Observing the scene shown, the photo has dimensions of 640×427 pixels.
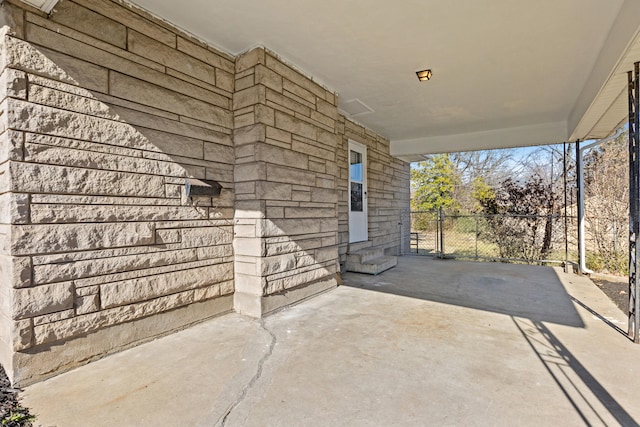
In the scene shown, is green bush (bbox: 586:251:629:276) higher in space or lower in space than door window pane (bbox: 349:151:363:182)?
lower

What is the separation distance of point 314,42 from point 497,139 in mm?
4699

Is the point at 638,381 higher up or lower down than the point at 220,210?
lower down

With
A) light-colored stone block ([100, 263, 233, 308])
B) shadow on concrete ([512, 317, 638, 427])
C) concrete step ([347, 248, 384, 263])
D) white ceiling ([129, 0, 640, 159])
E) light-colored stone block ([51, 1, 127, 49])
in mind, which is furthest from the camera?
concrete step ([347, 248, 384, 263])

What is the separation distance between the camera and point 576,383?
6.05ft

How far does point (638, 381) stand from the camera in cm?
187

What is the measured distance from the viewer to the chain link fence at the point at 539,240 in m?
5.48

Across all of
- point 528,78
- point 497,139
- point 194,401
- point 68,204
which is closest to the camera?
point 194,401

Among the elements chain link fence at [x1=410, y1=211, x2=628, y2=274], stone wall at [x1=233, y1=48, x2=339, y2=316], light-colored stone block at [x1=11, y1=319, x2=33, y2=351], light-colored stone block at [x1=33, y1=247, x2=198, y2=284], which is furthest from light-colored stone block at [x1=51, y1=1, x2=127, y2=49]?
chain link fence at [x1=410, y1=211, x2=628, y2=274]

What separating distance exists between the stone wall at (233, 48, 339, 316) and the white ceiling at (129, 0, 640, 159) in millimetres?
314

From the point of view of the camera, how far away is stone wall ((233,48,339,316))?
301 centimetres

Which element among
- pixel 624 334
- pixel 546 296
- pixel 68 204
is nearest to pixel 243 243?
pixel 68 204

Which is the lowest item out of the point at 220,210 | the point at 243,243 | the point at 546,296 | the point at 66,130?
the point at 546,296

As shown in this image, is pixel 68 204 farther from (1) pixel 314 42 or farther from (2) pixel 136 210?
(1) pixel 314 42

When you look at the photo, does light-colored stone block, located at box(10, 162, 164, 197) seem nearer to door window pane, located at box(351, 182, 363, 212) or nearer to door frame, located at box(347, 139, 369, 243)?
→ door frame, located at box(347, 139, 369, 243)
